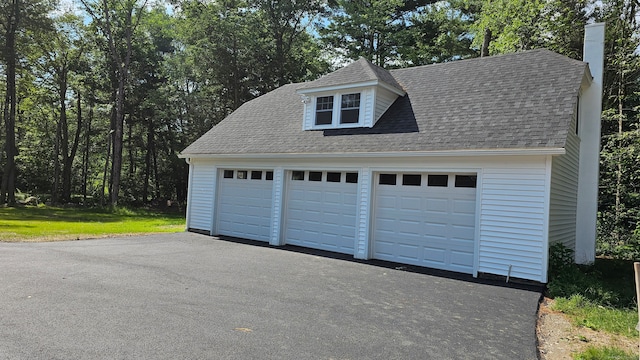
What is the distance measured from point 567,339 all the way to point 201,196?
446 inches

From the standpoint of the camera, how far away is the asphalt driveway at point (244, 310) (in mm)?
4094

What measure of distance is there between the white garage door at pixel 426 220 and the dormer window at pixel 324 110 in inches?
113

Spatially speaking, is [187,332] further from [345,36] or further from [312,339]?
[345,36]

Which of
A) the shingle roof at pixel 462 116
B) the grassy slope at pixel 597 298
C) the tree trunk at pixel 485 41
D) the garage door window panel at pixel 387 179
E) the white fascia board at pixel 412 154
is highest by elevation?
the tree trunk at pixel 485 41

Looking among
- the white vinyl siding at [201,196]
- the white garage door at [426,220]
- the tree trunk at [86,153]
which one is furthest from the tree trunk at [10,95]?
the white garage door at [426,220]

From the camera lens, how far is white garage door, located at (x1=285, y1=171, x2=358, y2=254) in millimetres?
10547

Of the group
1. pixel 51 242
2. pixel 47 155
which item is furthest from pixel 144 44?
pixel 51 242

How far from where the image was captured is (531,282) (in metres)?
7.62

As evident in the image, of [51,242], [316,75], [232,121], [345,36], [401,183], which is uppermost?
[345,36]

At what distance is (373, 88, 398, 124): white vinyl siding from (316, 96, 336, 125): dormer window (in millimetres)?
1489

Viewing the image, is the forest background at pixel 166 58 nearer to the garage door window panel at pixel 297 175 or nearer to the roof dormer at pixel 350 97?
the roof dormer at pixel 350 97

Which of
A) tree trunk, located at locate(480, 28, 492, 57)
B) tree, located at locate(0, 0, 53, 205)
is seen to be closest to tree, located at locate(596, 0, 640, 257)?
tree trunk, located at locate(480, 28, 492, 57)

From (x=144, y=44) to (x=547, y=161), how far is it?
3011 centimetres

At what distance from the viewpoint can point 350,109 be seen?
1152cm
